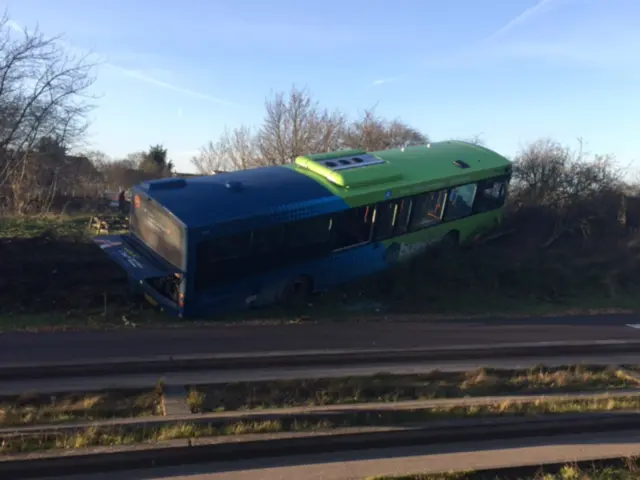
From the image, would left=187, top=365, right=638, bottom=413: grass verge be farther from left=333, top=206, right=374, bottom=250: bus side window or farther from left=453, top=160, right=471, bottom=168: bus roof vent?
left=453, top=160, right=471, bottom=168: bus roof vent

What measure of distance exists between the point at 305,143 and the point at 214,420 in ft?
106

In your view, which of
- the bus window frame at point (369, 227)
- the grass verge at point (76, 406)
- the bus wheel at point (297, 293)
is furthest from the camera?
the bus wheel at point (297, 293)

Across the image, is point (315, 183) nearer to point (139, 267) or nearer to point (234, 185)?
point (234, 185)

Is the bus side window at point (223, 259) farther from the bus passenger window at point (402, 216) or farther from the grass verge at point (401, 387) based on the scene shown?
the bus passenger window at point (402, 216)

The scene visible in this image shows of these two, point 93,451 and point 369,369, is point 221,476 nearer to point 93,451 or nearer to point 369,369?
point 93,451

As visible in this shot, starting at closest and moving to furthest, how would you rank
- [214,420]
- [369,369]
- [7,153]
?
[214,420]
[369,369]
[7,153]

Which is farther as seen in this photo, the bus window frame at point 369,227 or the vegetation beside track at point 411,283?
the vegetation beside track at point 411,283

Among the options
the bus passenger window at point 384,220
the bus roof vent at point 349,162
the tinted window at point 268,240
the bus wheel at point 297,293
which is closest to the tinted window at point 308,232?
the tinted window at point 268,240

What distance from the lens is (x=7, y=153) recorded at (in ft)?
88.9

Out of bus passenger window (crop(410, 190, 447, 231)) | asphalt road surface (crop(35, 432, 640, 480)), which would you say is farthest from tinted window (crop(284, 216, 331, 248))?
asphalt road surface (crop(35, 432, 640, 480))

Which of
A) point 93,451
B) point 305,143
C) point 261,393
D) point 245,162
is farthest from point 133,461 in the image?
point 245,162

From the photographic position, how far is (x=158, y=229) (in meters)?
13.8

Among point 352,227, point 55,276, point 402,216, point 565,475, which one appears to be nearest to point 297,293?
point 352,227

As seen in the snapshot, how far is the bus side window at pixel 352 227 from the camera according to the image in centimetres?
1550
